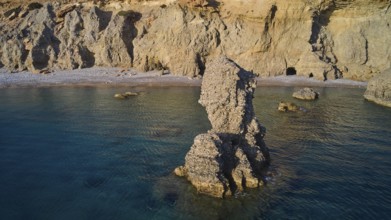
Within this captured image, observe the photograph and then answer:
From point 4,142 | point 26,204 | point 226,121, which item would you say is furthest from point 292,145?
point 4,142

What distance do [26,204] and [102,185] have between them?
3548 mm

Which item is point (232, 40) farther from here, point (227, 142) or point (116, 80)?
point (227, 142)

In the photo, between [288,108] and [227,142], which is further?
[288,108]

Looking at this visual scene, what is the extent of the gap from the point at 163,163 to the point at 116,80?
121ft

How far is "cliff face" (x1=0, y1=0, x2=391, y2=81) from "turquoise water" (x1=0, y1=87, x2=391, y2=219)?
2036 centimetres

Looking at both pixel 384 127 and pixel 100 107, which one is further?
pixel 100 107

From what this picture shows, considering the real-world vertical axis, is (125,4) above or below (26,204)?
above

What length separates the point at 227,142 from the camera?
17625 millimetres

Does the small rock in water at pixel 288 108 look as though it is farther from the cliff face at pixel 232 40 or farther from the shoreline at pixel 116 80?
the cliff face at pixel 232 40

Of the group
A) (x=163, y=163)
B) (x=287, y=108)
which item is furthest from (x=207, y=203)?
(x=287, y=108)

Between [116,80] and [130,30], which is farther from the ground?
[130,30]

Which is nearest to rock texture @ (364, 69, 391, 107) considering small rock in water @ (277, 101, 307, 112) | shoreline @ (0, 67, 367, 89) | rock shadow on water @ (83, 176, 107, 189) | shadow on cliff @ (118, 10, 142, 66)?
shoreline @ (0, 67, 367, 89)

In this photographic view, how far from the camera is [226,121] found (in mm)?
18562

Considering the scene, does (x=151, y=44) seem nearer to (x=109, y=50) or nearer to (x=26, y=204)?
(x=109, y=50)
